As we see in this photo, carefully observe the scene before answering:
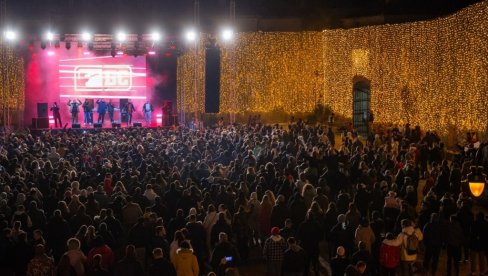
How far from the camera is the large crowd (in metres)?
9.70

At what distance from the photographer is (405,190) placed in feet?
→ 44.2

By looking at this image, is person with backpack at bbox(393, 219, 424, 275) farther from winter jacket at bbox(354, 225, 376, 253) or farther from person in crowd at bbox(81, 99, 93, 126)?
person in crowd at bbox(81, 99, 93, 126)

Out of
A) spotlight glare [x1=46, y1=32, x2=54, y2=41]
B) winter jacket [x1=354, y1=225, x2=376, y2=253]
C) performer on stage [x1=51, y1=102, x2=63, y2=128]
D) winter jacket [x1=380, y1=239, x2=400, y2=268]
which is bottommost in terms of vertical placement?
winter jacket [x1=380, y1=239, x2=400, y2=268]

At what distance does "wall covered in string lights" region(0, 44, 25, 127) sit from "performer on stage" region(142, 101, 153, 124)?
5.95 metres

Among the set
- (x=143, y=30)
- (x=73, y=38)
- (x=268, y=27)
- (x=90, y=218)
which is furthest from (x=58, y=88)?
(x=90, y=218)

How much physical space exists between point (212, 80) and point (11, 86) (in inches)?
392

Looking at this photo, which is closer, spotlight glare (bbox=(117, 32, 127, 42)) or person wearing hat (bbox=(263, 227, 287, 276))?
person wearing hat (bbox=(263, 227, 287, 276))

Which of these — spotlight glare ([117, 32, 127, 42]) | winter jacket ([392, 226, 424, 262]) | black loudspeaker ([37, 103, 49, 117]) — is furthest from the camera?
black loudspeaker ([37, 103, 49, 117])

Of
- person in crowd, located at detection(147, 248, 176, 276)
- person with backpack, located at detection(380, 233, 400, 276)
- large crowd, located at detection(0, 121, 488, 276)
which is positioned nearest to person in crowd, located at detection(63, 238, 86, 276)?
large crowd, located at detection(0, 121, 488, 276)

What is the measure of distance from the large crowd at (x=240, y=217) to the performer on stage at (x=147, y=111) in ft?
53.6

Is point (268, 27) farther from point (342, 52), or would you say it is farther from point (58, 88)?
point (58, 88)

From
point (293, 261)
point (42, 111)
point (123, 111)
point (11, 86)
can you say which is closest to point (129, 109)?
point (123, 111)

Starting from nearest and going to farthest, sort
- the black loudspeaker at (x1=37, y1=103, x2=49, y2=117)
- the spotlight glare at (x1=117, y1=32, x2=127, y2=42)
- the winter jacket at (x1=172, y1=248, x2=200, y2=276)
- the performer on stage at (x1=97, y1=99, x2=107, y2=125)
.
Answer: the winter jacket at (x1=172, y1=248, x2=200, y2=276) → the spotlight glare at (x1=117, y1=32, x2=127, y2=42) → the black loudspeaker at (x1=37, y1=103, x2=49, y2=117) → the performer on stage at (x1=97, y1=99, x2=107, y2=125)

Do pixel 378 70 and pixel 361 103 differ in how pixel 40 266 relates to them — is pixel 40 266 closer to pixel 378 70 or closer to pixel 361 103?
pixel 378 70
